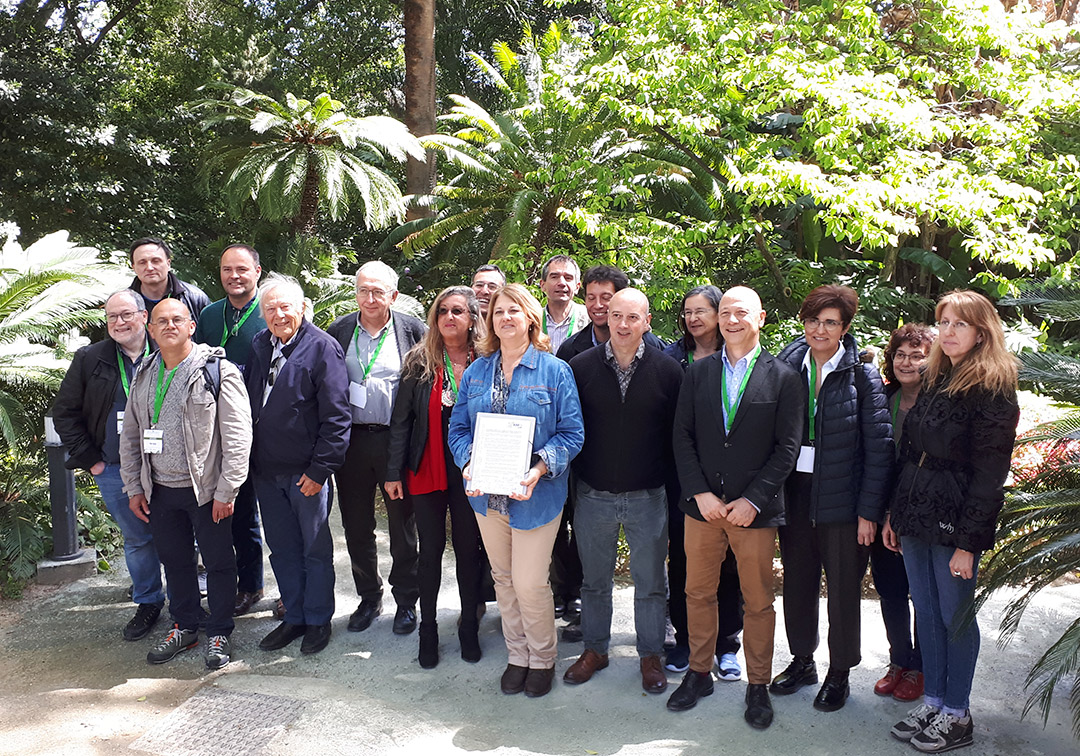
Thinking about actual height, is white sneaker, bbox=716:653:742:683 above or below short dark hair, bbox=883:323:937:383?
below

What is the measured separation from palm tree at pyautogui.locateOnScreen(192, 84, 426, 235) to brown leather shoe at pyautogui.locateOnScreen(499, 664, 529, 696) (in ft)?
25.0

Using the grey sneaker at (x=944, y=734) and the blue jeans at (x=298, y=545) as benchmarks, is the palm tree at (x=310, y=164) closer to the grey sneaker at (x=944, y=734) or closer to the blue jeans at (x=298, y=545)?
the blue jeans at (x=298, y=545)

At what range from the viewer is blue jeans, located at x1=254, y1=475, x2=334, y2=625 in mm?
4723

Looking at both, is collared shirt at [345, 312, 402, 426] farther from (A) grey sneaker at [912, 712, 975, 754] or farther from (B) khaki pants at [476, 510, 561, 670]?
(A) grey sneaker at [912, 712, 975, 754]

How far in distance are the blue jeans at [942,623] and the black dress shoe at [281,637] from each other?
337cm

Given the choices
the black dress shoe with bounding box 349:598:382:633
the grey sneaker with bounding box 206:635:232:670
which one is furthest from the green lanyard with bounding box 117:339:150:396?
the black dress shoe with bounding box 349:598:382:633

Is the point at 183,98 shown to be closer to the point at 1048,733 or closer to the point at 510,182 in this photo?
the point at 510,182

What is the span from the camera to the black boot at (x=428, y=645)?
4.58 meters

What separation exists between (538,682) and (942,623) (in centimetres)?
195

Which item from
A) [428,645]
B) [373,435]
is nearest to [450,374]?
[373,435]

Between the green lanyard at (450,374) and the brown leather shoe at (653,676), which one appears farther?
the green lanyard at (450,374)

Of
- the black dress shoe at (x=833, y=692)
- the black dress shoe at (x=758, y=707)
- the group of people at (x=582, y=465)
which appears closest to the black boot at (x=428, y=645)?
the group of people at (x=582, y=465)

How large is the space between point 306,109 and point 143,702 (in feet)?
A: 29.2

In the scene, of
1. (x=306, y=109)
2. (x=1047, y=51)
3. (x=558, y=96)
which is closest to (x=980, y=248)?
(x=1047, y=51)
